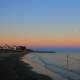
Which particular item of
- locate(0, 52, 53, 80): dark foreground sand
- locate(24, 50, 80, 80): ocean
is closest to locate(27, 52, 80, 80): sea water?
locate(24, 50, 80, 80): ocean

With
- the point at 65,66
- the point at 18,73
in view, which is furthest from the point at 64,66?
the point at 18,73

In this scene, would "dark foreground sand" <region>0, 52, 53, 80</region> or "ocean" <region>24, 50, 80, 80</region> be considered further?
"ocean" <region>24, 50, 80, 80</region>

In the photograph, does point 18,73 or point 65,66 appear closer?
point 18,73

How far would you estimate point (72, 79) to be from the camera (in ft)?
98.2

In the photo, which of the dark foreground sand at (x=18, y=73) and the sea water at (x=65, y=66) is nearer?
the dark foreground sand at (x=18, y=73)

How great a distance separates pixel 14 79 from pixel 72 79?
24.5ft

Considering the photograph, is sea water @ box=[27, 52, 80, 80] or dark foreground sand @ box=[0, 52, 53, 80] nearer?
dark foreground sand @ box=[0, 52, 53, 80]

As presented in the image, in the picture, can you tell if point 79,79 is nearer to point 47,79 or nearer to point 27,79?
point 47,79

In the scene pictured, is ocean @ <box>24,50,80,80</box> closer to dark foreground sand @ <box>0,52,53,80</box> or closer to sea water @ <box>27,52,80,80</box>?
sea water @ <box>27,52,80,80</box>

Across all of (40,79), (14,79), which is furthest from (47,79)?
(14,79)

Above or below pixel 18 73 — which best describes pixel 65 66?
below

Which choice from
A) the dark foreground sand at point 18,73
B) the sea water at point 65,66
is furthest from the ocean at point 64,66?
the dark foreground sand at point 18,73

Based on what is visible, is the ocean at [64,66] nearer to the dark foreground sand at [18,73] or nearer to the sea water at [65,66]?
the sea water at [65,66]

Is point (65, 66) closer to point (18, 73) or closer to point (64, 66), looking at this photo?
point (64, 66)
